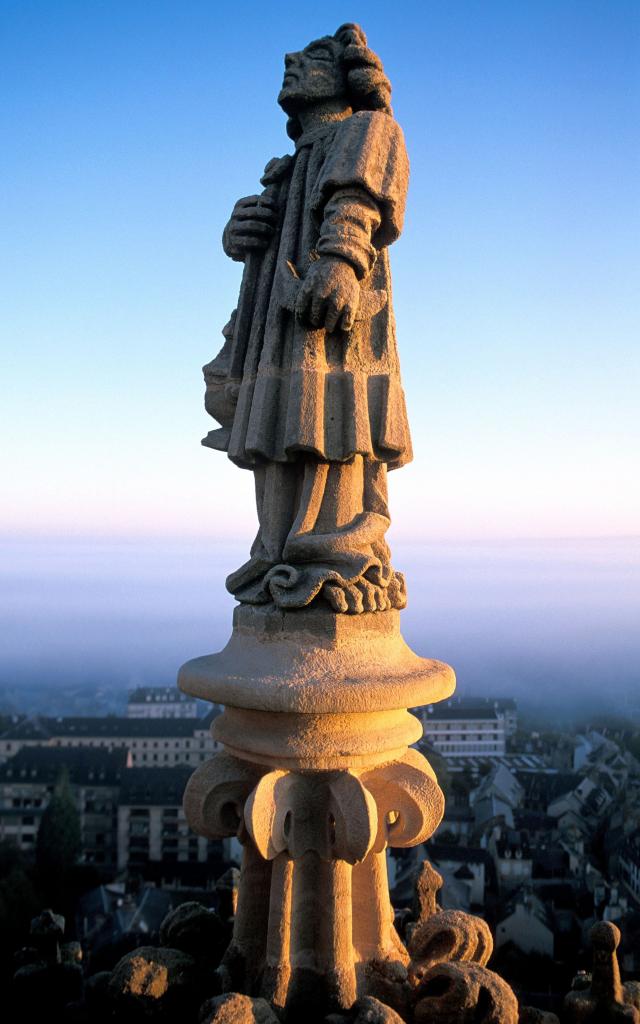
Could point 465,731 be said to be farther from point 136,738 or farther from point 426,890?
point 426,890

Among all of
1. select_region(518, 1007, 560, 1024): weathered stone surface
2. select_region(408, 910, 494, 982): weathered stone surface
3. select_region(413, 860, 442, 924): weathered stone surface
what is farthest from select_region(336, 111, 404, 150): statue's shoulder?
select_region(518, 1007, 560, 1024): weathered stone surface

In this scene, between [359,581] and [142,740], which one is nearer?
[359,581]

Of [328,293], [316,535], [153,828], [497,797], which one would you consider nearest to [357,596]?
[316,535]

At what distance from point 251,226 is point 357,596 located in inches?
101

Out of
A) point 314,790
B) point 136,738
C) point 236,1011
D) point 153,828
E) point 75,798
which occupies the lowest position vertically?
point 153,828

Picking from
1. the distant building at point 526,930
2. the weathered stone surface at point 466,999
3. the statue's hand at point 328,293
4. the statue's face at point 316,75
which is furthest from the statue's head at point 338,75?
the distant building at point 526,930

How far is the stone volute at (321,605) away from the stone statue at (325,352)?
0.04 feet

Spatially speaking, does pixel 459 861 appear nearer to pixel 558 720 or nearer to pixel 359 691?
pixel 359 691

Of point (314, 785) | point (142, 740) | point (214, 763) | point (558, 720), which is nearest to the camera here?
point (314, 785)

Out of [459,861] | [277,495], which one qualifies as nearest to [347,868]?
[277,495]

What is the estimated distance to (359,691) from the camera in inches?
146

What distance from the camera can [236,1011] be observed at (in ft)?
10.5

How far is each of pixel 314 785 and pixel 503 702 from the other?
90573mm

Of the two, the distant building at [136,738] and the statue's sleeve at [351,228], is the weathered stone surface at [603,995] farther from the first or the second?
the distant building at [136,738]
